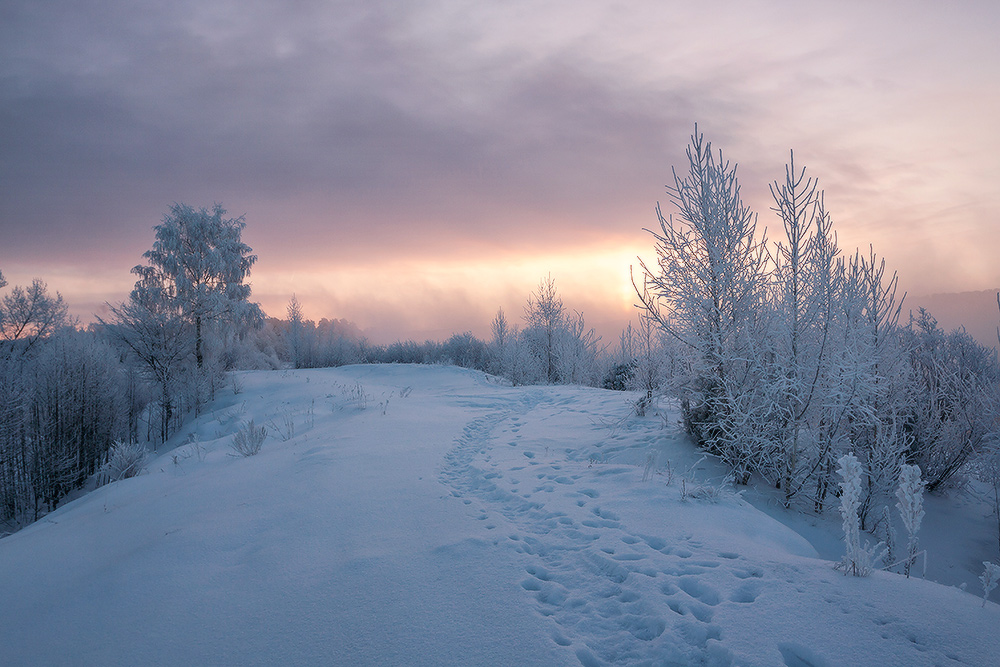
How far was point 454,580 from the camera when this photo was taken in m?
2.97

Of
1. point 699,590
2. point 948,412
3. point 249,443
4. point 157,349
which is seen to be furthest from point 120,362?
point 948,412

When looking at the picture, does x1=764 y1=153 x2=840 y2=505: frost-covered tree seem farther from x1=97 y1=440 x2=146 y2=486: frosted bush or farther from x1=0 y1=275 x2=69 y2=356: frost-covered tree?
x1=0 y1=275 x2=69 y2=356: frost-covered tree

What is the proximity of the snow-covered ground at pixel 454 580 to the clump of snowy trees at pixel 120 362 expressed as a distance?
8562 mm

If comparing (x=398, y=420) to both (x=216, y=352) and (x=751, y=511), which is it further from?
(x=216, y=352)

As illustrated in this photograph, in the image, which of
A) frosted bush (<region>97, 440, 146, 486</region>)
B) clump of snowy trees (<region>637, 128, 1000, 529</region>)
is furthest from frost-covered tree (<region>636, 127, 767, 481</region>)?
frosted bush (<region>97, 440, 146, 486</region>)

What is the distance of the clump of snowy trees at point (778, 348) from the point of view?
17.8 ft

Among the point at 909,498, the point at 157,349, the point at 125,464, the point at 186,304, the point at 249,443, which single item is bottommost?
the point at 125,464

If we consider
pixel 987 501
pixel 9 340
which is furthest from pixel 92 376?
pixel 987 501

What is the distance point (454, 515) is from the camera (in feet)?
13.7

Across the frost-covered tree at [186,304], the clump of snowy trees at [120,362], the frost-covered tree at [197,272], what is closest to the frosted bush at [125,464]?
the clump of snowy trees at [120,362]

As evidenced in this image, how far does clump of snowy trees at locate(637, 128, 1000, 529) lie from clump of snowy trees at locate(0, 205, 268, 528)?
12575mm

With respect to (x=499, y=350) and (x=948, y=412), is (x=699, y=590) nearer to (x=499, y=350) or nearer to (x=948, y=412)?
(x=948, y=412)

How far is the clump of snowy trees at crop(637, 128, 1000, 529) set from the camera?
5.43 m

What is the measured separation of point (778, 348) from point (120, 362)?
2550cm
